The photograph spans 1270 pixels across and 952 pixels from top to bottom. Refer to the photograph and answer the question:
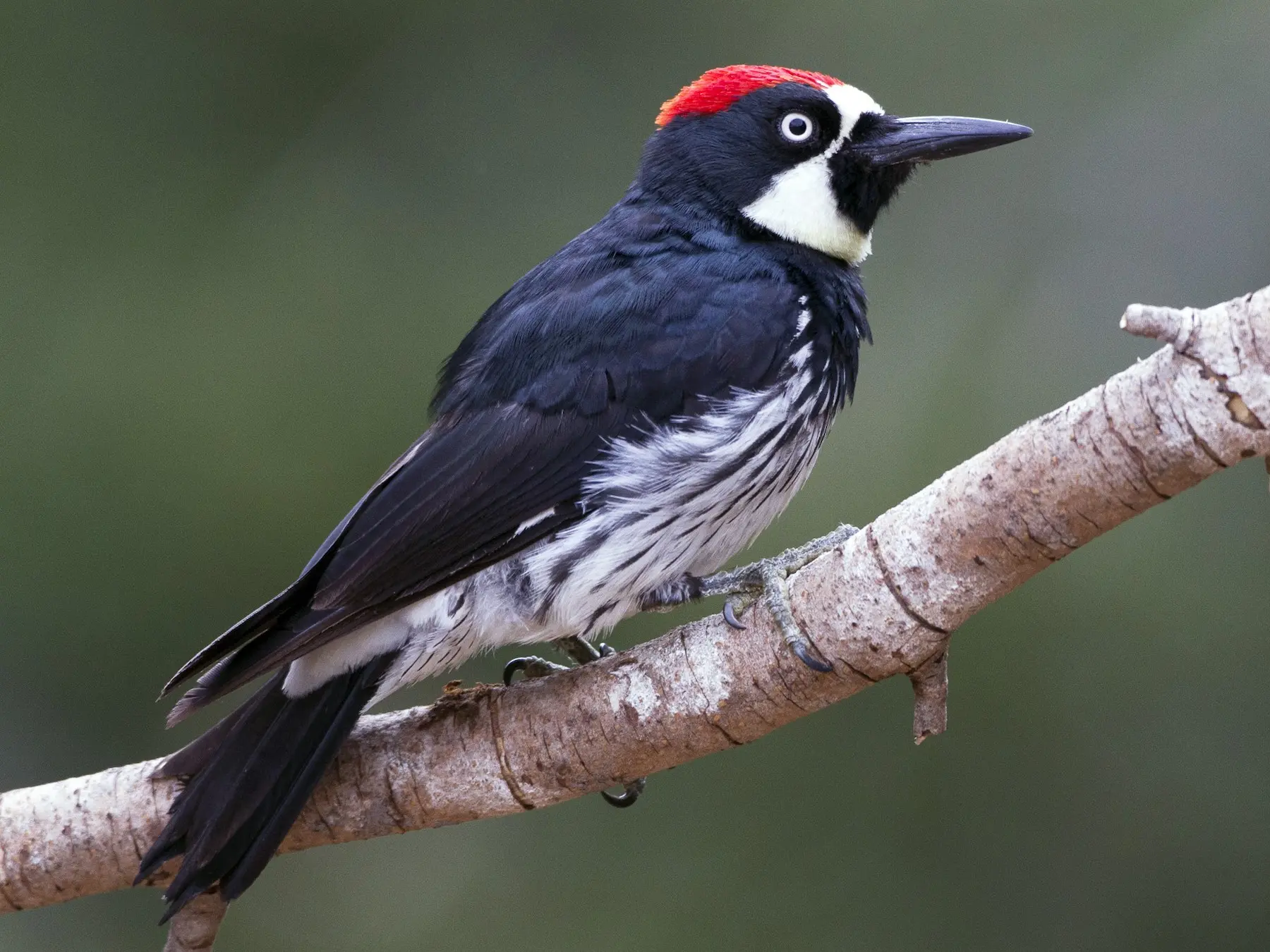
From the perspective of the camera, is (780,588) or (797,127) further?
(797,127)

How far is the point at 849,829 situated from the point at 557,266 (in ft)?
5.25

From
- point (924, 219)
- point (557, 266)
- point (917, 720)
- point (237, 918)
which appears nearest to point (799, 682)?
point (917, 720)

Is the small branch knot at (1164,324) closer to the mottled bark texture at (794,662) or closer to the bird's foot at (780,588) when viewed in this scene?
the mottled bark texture at (794,662)

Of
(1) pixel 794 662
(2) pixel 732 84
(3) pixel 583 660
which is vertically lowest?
(3) pixel 583 660

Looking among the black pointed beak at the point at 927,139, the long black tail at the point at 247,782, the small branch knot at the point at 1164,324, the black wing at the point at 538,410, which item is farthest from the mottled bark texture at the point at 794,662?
the black pointed beak at the point at 927,139

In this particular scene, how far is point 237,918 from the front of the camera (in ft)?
12.8

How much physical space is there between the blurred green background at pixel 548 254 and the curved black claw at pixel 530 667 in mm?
876

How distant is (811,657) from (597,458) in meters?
0.56

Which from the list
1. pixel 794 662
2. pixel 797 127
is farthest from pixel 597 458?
pixel 797 127

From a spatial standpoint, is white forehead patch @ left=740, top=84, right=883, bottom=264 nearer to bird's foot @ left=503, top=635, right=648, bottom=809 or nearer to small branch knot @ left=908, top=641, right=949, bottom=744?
bird's foot @ left=503, top=635, right=648, bottom=809

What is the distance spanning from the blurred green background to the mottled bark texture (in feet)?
3.92

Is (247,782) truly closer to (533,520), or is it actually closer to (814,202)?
(533,520)

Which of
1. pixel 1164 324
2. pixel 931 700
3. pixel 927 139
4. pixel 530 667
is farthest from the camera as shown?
pixel 927 139

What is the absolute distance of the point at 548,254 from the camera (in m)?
4.00
